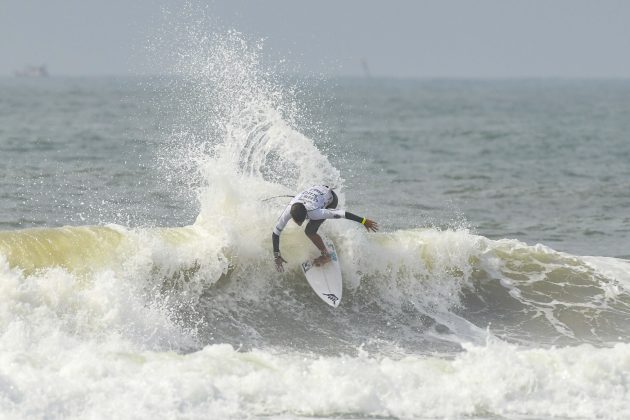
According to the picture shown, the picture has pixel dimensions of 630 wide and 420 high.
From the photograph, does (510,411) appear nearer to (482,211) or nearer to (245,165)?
(245,165)

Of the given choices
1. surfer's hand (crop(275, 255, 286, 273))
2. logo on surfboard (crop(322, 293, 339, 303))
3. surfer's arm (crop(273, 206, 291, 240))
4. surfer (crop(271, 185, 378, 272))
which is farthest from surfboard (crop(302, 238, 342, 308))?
surfer's arm (crop(273, 206, 291, 240))

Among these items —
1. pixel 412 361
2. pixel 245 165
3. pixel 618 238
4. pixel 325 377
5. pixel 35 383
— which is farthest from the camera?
pixel 618 238

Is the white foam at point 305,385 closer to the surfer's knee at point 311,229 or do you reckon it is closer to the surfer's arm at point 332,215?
the surfer's arm at point 332,215

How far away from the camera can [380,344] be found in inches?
500

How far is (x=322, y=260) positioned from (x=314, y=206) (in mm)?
1009

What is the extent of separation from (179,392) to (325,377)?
164 cm

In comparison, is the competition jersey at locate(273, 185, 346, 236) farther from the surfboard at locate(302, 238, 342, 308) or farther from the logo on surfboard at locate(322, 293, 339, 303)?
the logo on surfboard at locate(322, 293, 339, 303)

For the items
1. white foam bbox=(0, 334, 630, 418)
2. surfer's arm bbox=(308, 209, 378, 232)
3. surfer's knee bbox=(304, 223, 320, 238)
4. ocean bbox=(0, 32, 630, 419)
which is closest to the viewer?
white foam bbox=(0, 334, 630, 418)

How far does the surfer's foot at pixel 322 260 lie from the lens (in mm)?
13805

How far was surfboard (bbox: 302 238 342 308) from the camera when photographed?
44.8 ft

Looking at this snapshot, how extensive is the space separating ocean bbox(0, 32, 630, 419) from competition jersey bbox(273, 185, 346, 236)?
3.01 ft

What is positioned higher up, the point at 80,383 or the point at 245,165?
the point at 245,165

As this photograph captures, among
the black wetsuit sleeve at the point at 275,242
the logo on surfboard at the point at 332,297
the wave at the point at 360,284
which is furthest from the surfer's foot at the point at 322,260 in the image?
the black wetsuit sleeve at the point at 275,242

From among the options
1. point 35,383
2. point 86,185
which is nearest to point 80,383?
point 35,383
